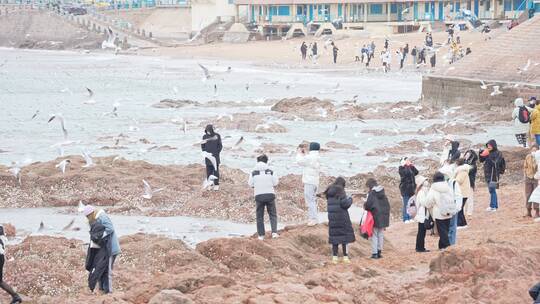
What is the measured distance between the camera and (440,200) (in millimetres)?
12992

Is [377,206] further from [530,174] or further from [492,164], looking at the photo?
[492,164]

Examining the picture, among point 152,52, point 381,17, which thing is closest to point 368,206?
point 381,17

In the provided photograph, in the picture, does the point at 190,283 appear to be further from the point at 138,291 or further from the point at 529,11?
the point at 529,11

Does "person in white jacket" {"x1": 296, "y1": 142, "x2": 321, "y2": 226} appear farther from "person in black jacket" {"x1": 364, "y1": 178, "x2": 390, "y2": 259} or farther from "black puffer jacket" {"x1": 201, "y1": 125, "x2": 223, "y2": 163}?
"black puffer jacket" {"x1": 201, "y1": 125, "x2": 223, "y2": 163}

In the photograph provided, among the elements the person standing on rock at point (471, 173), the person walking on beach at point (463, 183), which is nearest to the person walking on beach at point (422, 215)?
the person walking on beach at point (463, 183)

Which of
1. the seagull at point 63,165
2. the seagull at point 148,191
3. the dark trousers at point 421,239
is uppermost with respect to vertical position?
the dark trousers at point 421,239

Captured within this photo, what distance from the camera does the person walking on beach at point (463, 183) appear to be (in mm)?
15023

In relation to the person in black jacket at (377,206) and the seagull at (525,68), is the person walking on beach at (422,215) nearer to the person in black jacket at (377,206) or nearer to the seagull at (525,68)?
the person in black jacket at (377,206)

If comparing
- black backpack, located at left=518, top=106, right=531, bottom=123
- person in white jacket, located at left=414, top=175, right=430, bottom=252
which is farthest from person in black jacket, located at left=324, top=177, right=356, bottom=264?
black backpack, located at left=518, top=106, right=531, bottom=123

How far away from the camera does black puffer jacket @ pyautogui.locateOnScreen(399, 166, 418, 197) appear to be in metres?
15.4

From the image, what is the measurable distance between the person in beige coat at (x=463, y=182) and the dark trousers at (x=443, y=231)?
182 centimetres

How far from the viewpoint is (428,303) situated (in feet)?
34.3

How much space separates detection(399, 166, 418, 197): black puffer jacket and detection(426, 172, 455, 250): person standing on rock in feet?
7.12

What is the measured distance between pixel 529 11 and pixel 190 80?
16.5 m
